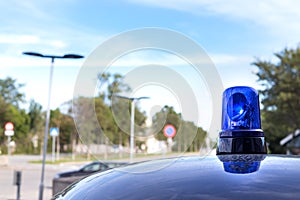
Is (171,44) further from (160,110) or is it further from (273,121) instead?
(273,121)

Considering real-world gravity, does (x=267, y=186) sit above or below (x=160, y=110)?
below

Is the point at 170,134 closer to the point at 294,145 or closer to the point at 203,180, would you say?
the point at 203,180

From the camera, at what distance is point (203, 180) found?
133 cm

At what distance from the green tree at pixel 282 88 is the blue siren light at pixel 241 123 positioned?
2690 cm

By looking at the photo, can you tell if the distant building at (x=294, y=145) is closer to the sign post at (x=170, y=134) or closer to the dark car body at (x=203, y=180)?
the sign post at (x=170, y=134)

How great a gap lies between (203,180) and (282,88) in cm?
2820

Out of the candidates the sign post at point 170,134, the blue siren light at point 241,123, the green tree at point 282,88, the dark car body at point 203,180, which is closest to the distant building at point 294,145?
the green tree at point 282,88

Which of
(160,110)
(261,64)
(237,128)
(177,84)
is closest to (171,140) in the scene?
(160,110)

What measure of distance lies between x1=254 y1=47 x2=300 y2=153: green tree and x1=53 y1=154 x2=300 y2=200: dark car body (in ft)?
89.5

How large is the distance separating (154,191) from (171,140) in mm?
2570

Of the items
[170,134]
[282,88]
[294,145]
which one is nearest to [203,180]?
[170,134]

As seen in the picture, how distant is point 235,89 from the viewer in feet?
6.15

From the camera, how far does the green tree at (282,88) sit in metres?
28.0

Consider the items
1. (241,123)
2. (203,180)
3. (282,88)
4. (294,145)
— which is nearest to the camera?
(203,180)
